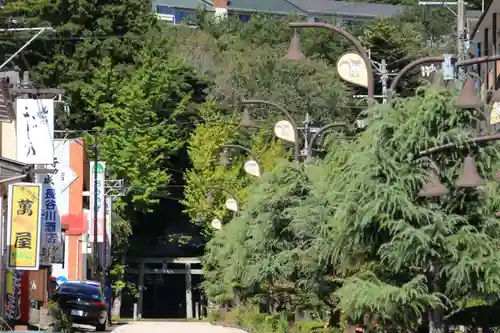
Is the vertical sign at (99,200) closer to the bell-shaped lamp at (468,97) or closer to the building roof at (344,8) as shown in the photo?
the bell-shaped lamp at (468,97)

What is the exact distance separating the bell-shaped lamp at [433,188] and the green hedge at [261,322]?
10.5 metres

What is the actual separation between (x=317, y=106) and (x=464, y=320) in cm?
5348

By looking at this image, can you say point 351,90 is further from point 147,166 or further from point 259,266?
point 259,266

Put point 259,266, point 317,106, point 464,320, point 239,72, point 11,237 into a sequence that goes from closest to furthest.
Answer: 1. point 464,320
2. point 11,237
3. point 259,266
4. point 317,106
5. point 239,72

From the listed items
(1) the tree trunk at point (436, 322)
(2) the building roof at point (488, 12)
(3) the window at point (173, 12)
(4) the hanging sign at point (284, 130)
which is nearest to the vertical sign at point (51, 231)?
(4) the hanging sign at point (284, 130)

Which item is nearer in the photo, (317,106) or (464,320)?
(464,320)

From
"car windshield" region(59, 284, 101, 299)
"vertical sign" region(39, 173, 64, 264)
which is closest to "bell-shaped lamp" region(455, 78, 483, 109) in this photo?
"car windshield" region(59, 284, 101, 299)

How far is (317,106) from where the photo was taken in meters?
75.9

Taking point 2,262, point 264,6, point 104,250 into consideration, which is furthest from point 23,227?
point 264,6

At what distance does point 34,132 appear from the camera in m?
36.8

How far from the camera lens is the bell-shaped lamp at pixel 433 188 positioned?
19891 millimetres

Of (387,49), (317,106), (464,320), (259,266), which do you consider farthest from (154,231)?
(464,320)

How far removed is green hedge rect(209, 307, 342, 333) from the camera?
107ft

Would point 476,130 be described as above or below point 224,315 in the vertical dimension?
above
